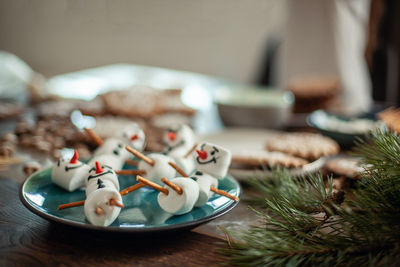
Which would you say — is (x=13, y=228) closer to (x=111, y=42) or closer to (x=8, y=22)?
(x=111, y=42)

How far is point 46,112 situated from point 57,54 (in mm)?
3816

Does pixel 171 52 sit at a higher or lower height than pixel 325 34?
lower

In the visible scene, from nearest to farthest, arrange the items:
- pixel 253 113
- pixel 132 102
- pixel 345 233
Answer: pixel 345 233
pixel 253 113
pixel 132 102

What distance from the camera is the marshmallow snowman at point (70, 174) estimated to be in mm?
661

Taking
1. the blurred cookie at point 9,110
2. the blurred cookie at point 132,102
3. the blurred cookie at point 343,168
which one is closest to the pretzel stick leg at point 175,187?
the blurred cookie at point 343,168

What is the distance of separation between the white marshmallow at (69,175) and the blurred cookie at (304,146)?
493 millimetres

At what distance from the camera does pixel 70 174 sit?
26.0 inches

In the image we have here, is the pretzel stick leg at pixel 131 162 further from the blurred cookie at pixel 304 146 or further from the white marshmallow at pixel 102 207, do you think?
the blurred cookie at pixel 304 146

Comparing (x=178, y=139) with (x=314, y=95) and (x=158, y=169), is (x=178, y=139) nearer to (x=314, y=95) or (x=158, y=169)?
(x=158, y=169)

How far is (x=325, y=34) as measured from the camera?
7.32 feet

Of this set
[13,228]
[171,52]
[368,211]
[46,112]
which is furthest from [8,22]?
[368,211]

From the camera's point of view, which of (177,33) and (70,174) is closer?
(70,174)

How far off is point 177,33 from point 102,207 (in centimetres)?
395

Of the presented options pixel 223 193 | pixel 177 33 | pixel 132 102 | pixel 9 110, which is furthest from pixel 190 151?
pixel 177 33
